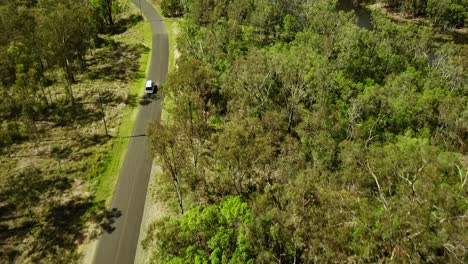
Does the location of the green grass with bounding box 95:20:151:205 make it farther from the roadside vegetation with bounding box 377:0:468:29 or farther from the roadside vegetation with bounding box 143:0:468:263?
the roadside vegetation with bounding box 377:0:468:29

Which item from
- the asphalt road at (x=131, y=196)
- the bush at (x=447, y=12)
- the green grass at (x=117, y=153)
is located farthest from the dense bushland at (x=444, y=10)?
the green grass at (x=117, y=153)

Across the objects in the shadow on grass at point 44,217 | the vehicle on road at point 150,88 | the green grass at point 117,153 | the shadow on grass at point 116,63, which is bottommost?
the shadow on grass at point 44,217

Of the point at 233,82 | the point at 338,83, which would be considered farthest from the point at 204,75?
the point at 338,83

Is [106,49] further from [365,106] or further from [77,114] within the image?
[365,106]

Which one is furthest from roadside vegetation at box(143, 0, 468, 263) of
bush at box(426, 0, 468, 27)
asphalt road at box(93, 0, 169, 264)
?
bush at box(426, 0, 468, 27)

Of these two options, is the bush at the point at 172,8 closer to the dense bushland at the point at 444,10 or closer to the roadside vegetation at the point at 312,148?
the roadside vegetation at the point at 312,148

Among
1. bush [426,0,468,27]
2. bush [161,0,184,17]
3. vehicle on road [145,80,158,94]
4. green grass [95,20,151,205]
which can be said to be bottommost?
green grass [95,20,151,205]

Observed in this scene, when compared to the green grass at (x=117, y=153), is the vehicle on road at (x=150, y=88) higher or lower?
higher
